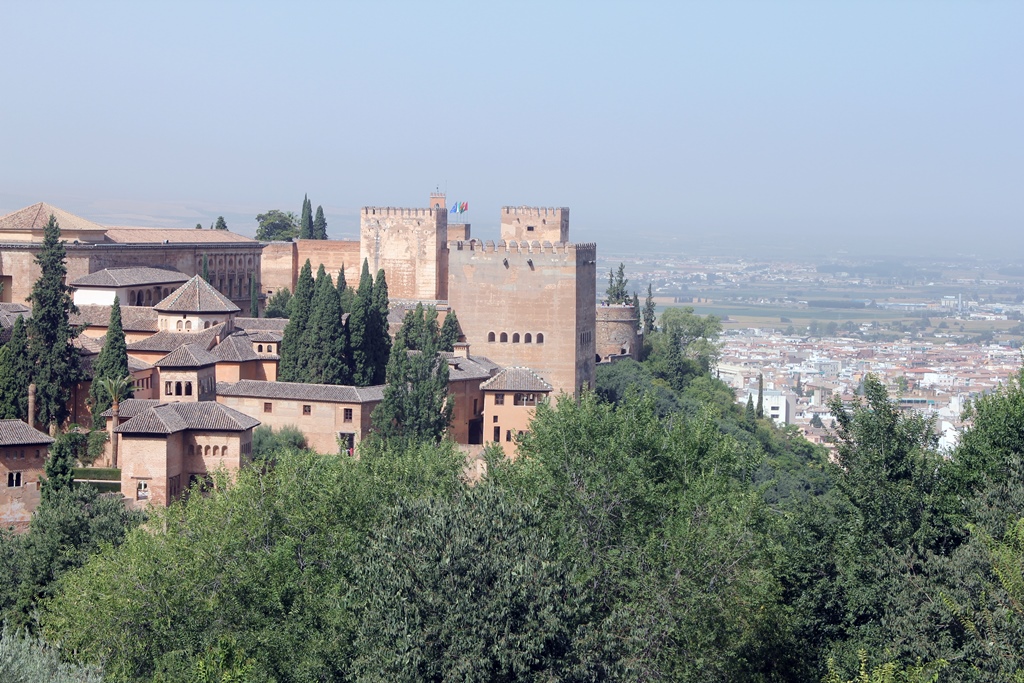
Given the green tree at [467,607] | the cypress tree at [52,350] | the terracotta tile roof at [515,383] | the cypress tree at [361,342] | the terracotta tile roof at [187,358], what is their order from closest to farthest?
the green tree at [467,607] < the cypress tree at [52,350] < the terracotta tile roof at [187,358] < the terracotta tile roof at [515,383] < the cypress tree at [361,342]

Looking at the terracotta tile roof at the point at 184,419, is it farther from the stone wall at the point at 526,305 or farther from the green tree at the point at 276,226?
the green tree at the point at 276,226

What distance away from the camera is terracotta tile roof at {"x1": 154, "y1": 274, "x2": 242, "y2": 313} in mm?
36625

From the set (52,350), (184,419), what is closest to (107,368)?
(52,350)

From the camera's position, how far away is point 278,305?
Answer: 47.2 meters

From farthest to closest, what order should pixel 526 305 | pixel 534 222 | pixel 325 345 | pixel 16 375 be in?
pixel 534 222 → pixel 526 305 → pixel 325 345 → pixel 16 375

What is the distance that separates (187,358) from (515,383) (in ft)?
24.2

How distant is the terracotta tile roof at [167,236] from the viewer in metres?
45.6

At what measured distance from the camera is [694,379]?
52781 mm

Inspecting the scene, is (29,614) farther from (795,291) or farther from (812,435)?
(795,291)

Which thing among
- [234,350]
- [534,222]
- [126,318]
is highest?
[534,222]

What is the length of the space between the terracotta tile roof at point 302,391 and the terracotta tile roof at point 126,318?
3.51m

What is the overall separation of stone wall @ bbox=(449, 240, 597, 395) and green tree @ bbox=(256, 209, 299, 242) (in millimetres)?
23995

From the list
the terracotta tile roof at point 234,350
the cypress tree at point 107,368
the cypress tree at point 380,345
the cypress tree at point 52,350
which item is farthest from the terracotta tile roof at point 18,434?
the cypress tree at point 380,345

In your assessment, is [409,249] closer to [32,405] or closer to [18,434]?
[32,405]
